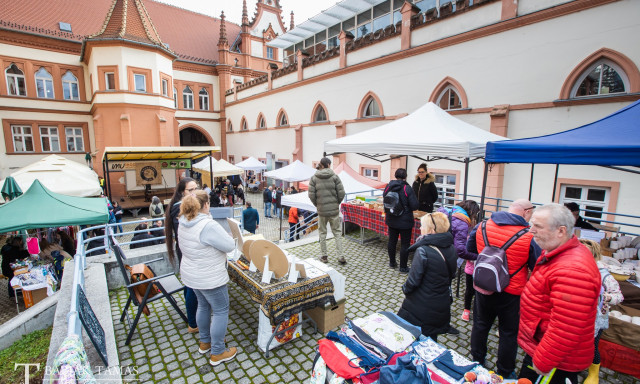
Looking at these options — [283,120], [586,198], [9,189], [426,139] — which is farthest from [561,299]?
[283,120]

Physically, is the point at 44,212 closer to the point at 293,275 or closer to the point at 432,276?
the point at 293,275

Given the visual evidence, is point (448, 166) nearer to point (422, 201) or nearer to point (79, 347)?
point (422, 201)

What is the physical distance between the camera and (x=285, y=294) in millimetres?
3279

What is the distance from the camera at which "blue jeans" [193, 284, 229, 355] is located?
3126 millimetres

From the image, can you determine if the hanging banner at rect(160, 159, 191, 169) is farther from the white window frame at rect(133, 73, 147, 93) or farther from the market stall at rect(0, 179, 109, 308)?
the market stall at rect(0, 179, 109, 308)

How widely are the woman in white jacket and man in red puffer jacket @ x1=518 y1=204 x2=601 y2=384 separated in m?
2.63

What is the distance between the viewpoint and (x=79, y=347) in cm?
194

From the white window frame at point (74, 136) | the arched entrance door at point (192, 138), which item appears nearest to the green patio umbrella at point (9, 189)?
the white window frame at point (74, 136)

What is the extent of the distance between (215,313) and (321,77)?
14838mm

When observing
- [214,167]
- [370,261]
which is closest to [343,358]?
[370,261]

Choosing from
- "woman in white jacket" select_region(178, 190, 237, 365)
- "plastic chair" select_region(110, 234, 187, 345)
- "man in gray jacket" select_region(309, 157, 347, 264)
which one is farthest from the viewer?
"man in gray jacket" select_region(309, 157, 347, 264)

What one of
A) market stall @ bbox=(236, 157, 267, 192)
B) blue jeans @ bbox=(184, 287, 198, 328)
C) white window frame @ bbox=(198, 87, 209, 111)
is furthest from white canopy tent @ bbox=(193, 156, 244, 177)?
blue jeans @ bbox=(184, 287, 198, 328)

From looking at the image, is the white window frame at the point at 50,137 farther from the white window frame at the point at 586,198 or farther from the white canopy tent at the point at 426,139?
the white window frame at the point at 586,198

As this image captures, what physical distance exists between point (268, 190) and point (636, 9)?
43.3ft
